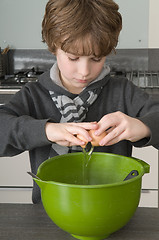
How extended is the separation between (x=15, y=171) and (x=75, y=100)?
3.44ft

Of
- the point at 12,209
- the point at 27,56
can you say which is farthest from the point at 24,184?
the point at 12,209

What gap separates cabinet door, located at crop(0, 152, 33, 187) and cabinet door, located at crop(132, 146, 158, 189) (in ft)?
2.02

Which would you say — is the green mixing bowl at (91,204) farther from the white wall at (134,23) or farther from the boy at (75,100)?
the white wall at (134,23)

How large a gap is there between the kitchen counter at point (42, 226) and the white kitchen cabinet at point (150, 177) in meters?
1.11

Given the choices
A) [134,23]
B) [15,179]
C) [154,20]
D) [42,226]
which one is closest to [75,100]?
[42,226]

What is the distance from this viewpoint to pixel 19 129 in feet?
3.42

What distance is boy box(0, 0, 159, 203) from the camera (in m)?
0.96

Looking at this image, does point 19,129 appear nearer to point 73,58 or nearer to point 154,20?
point 73,58

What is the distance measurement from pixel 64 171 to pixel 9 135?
0.21m

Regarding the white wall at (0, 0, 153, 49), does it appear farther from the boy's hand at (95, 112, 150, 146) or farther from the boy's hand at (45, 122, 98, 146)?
the boy's hand at (45, 122, 98, 146)

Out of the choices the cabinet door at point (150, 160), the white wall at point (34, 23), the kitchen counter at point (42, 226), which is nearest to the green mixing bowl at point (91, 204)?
the kitchen counter at point (42, 226)

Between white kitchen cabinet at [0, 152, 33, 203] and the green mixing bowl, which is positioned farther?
white kitchen cabinet at [0, 152, 33, 203]

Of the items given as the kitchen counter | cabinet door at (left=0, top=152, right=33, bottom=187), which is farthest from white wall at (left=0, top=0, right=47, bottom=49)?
the kitchen counter

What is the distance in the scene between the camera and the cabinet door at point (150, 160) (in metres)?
2.04
